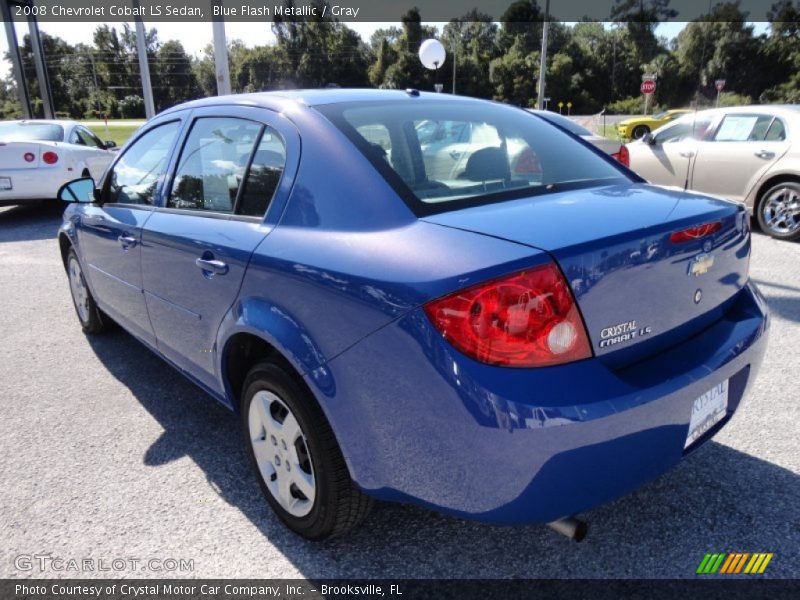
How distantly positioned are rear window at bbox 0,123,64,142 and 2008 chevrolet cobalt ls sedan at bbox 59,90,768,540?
8058 mm

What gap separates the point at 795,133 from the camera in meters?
6.63

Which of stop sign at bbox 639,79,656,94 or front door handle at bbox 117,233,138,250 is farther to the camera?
stop sign at bbox 639,79,656,94

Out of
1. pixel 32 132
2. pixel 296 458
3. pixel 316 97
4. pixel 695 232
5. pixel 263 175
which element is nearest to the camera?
pixel 695 232

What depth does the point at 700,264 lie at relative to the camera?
1.91m

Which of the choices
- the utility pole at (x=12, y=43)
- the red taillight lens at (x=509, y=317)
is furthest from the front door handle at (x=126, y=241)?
the utility pole at (x=12, y=43)

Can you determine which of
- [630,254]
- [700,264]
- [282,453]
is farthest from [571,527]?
[282,453]

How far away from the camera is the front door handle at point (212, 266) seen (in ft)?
7.30

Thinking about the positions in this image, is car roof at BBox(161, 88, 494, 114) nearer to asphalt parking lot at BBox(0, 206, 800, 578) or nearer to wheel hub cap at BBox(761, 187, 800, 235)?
asphalt parking lot at BBox(0, 206, 800, 578)

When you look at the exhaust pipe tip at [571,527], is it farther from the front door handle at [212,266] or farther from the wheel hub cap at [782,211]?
the wheel hub cap at [782,211]

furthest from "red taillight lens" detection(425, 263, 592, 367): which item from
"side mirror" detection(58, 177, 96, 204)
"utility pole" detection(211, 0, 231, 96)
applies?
"utility pole" detection(211, 0, 231, 96)

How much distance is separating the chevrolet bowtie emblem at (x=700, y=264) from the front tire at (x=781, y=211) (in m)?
5.83

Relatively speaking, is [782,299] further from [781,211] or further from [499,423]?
[499,423]

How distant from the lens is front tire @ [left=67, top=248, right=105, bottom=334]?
4.20 meters

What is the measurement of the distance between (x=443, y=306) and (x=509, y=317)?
0.17 m
